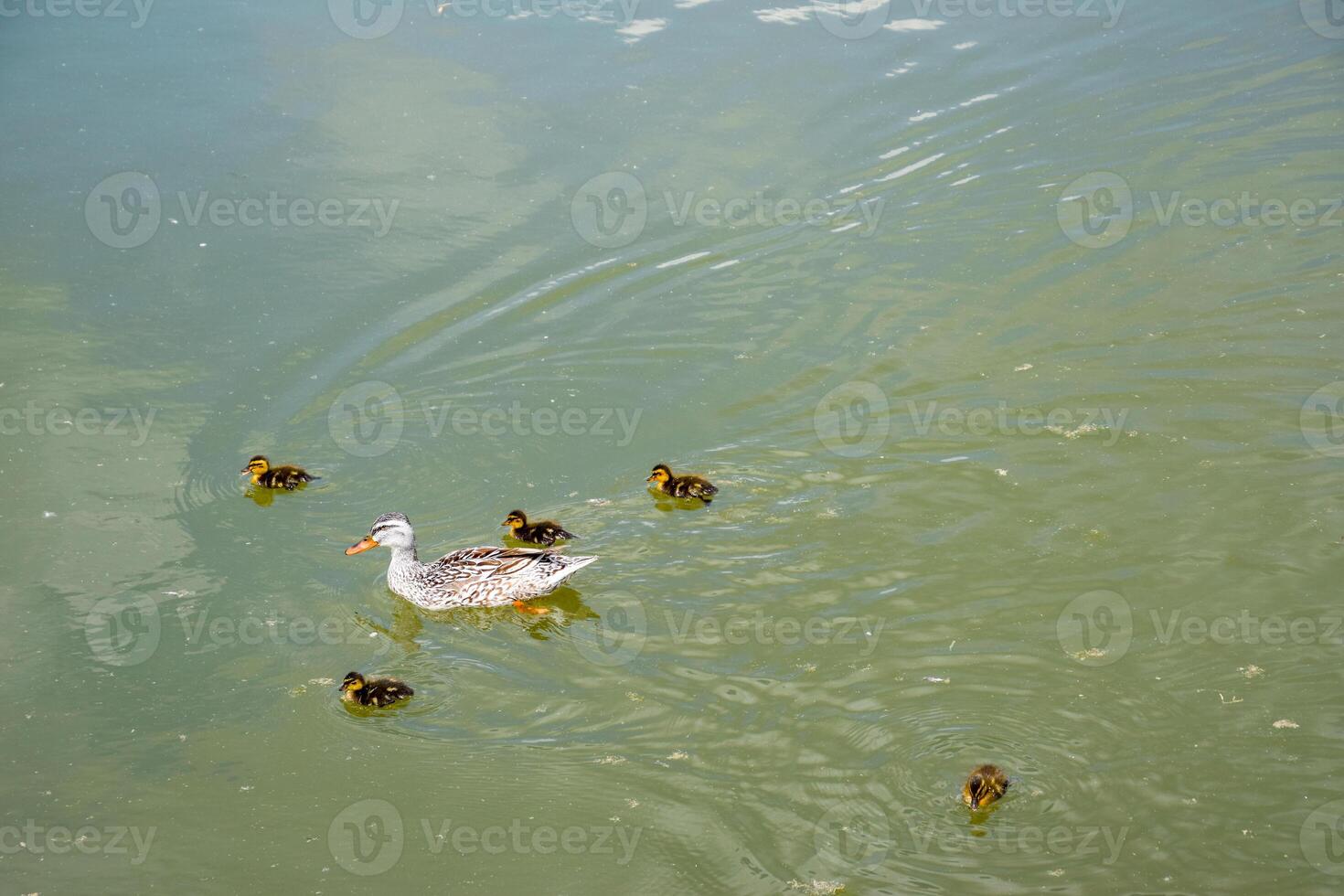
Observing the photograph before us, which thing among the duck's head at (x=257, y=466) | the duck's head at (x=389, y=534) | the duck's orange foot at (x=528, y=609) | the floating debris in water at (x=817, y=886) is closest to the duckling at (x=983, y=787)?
the floating debris in water at (x=817, y=886)

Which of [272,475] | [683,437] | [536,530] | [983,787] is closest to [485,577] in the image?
[536,530]

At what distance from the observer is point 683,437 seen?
8.74 metres

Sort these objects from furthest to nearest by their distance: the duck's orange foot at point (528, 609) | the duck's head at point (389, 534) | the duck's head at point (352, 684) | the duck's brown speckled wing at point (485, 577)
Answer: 1. the duck's head at point (389, 534)
2. the duck's orange foot at point (528, 609)
3. the duck's brown speckled wing at point (485, 577)
4. the duck's head at point (352, 684)

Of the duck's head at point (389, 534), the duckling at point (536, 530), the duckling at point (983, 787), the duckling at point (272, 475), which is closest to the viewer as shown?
the duckling at point (983, 787)

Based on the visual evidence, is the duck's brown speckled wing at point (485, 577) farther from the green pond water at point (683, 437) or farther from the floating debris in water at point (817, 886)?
the floating debris in water at point (817, 886)

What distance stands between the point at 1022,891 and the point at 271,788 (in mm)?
3353

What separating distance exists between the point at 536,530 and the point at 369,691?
1.58 meters

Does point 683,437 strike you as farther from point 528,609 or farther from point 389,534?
point 389,534

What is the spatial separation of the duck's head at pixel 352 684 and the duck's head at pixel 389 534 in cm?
108

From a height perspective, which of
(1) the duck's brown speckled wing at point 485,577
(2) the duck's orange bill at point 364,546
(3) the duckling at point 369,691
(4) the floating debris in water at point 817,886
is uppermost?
(2) the duck's orange bill at point 364,546

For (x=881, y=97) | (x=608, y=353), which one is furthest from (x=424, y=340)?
(x=881, y=97)

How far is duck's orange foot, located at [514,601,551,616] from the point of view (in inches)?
292

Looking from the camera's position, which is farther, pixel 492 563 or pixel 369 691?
pixel 492 563

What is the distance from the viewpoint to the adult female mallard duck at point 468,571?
288 inches
